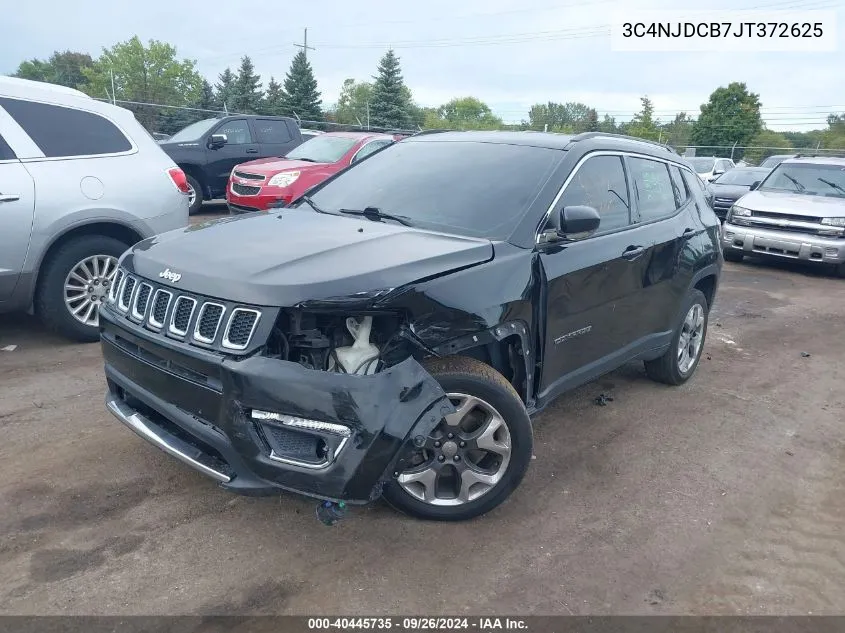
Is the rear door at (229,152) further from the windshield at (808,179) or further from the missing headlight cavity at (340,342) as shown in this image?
the missing headlight cavity at (340,342)

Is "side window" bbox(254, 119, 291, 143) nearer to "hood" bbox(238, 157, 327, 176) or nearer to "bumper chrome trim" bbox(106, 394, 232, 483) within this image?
"hood" bbox(238, 157, 327, 176)

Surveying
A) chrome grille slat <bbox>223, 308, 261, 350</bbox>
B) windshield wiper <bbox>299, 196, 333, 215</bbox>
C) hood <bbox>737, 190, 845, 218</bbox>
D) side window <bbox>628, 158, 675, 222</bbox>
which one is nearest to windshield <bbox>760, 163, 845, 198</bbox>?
hood <bbox>737, 190, 845, 218</bbox>

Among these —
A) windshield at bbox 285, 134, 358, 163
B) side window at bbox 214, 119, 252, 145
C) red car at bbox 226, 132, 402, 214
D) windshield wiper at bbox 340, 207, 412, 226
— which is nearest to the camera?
windshield wiper at bbox 340, 207, 412, 226

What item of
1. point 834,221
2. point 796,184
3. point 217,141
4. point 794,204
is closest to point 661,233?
point 834,221

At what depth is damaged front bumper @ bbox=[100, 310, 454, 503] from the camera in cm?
270

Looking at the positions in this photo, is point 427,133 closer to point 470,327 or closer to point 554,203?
point 554,203

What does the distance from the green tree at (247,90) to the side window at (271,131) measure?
3750cm

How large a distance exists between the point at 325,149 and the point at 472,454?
9517 millimetres

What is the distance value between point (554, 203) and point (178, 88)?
3096 inches

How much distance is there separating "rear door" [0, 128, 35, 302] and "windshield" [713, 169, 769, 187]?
1494cm

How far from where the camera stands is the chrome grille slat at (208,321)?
284 cm

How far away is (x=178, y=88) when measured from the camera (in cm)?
7394

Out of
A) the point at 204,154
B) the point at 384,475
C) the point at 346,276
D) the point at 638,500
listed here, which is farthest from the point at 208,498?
the point at 204,154

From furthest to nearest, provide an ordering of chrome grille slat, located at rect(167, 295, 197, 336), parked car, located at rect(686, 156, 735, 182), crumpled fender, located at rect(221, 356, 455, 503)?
parked car, located at rect(686, 156, 735, 182)
chrome grille slat, located at rect(167, 295, 197, 336)
crumpled fender, located at rect(221, 356, 455, 503)
